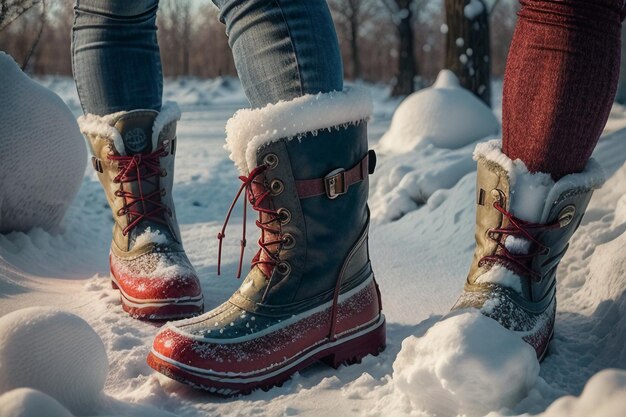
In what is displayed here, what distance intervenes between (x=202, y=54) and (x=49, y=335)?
77.9 feet

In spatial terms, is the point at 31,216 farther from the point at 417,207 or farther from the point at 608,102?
the point at 608,102

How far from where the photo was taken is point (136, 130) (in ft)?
6.56

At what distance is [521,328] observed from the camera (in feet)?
4.52

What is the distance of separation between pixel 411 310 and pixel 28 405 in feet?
3.84

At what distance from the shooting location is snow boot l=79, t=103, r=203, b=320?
1911 millimetres

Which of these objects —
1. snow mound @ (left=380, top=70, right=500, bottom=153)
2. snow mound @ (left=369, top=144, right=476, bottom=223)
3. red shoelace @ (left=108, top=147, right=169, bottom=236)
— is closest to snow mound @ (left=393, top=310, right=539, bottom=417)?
red shoelace @ (left=108, top=147, right=169, bottom=236)

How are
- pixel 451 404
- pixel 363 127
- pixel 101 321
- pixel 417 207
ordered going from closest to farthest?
pixel 451 404
pixel 363 127
pixel 101 321
pixel 417 207

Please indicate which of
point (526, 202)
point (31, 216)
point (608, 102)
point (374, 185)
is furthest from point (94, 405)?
point (374, 185)

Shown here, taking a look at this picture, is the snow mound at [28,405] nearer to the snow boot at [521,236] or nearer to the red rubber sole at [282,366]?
the red rubber sole at [282,366]

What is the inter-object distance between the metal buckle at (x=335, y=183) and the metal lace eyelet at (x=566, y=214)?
44 cm

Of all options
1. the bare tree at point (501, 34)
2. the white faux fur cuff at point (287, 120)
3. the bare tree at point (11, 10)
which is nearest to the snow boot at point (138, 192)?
the white faux fur cuff at point (287, 120)

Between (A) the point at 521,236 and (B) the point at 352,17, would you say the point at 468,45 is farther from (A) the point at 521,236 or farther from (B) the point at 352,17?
(B) the point at 352,17

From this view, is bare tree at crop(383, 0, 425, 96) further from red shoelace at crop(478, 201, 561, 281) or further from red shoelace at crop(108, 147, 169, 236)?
red shoelace at crop(478, 201, 561, 281)

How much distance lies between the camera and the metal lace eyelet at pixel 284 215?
147 cm
